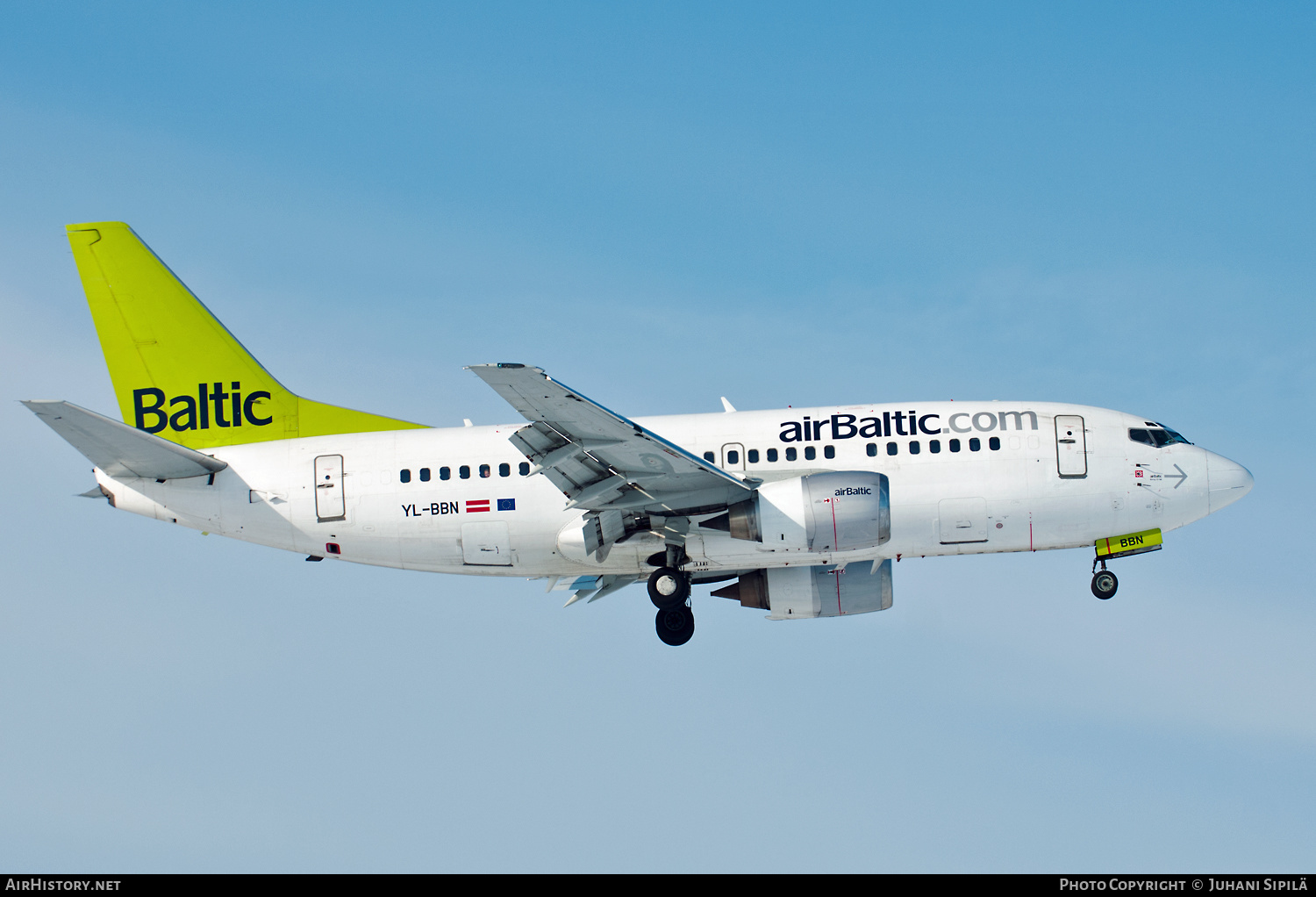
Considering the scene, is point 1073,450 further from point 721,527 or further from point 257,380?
point 257,380

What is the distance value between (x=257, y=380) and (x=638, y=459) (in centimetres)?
1150

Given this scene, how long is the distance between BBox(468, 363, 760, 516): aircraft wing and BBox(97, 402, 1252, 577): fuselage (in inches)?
48.3

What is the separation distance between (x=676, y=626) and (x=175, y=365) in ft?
49.1

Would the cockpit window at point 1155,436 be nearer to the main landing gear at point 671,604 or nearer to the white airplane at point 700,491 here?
the white airplane at point 700,491

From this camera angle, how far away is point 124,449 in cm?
3144

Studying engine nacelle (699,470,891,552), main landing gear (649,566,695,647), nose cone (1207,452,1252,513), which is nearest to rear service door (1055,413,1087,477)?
nose cone (1207,452,1252,513)

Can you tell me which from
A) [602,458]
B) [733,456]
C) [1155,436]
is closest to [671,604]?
[733,456]

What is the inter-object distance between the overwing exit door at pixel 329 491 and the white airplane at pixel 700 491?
0.04 m

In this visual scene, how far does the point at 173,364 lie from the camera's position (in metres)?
34.8

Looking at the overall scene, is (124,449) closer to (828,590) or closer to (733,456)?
(733,456)

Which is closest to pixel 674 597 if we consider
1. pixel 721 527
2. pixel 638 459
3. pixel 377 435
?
pixel 721 527

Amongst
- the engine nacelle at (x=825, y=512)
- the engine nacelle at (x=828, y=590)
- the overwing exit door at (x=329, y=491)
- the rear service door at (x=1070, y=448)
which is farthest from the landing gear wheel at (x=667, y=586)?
the rear service door at (x=1070, y=448)

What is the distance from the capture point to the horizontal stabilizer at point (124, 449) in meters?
29.3
